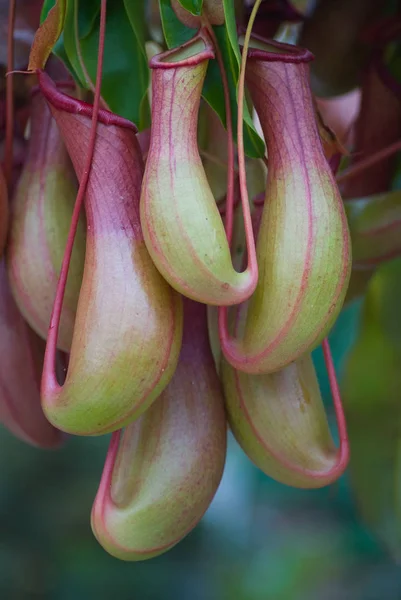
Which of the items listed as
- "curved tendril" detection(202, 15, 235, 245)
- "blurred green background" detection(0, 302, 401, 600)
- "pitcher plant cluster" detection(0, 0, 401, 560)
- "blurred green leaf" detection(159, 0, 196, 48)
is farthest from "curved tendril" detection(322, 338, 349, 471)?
"blurred green background" detection(0, 302, 401, 600)

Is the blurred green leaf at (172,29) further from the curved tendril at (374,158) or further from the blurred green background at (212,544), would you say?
the blurred green background at (212,544)

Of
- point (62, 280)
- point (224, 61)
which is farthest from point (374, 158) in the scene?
point (62, 280)

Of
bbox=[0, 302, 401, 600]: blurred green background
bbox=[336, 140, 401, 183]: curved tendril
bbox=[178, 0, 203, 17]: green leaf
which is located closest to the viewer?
bbox=[178, 0, 203, 17]: green leaf

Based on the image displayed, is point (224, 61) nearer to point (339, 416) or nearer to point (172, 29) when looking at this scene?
point (172, 29)

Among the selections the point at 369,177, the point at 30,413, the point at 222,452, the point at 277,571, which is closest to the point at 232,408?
the point at 222,452

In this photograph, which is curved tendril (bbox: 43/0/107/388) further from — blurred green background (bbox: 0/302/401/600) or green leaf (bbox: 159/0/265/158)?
blurred green background (bbox: 0/302/401/600)

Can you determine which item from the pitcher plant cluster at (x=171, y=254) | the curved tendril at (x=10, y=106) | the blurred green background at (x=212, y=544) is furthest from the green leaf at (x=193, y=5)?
the blurred green background at (x=212, y=544)

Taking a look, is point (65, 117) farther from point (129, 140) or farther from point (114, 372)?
point (114, 372)
